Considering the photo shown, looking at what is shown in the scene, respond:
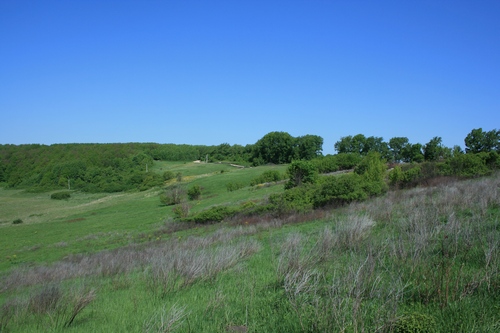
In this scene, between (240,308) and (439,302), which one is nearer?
(439,302)

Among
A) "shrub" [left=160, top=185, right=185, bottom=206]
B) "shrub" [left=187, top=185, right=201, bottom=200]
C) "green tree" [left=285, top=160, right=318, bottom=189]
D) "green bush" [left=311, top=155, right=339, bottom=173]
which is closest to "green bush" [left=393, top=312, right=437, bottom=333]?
"green tree" [left=285, top=160, right=318, bottom=189]

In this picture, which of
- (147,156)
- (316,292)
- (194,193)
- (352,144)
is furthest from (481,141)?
(147,156)

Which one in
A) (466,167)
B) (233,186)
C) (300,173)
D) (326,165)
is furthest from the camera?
(326,165)

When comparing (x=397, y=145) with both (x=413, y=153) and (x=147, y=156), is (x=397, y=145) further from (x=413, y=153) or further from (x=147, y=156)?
(x=147, y=156)

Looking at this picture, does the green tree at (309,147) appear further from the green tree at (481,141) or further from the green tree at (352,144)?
the green tree at (481,141)

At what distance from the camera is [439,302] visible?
4.48m

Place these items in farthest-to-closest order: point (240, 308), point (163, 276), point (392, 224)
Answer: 1. point (392, 224)
2. point (163, 276)
3. point (240, 308)

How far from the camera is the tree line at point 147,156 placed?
3074 inches

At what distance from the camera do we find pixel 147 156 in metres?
151

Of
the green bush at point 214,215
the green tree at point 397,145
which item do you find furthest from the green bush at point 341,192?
the green tree at point 397,145

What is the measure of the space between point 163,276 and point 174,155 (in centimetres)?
16253

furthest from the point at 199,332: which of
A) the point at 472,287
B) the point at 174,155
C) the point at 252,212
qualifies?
the point at 174,155

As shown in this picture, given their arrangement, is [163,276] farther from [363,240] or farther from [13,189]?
[13,189]

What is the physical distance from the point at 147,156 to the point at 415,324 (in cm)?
15384
